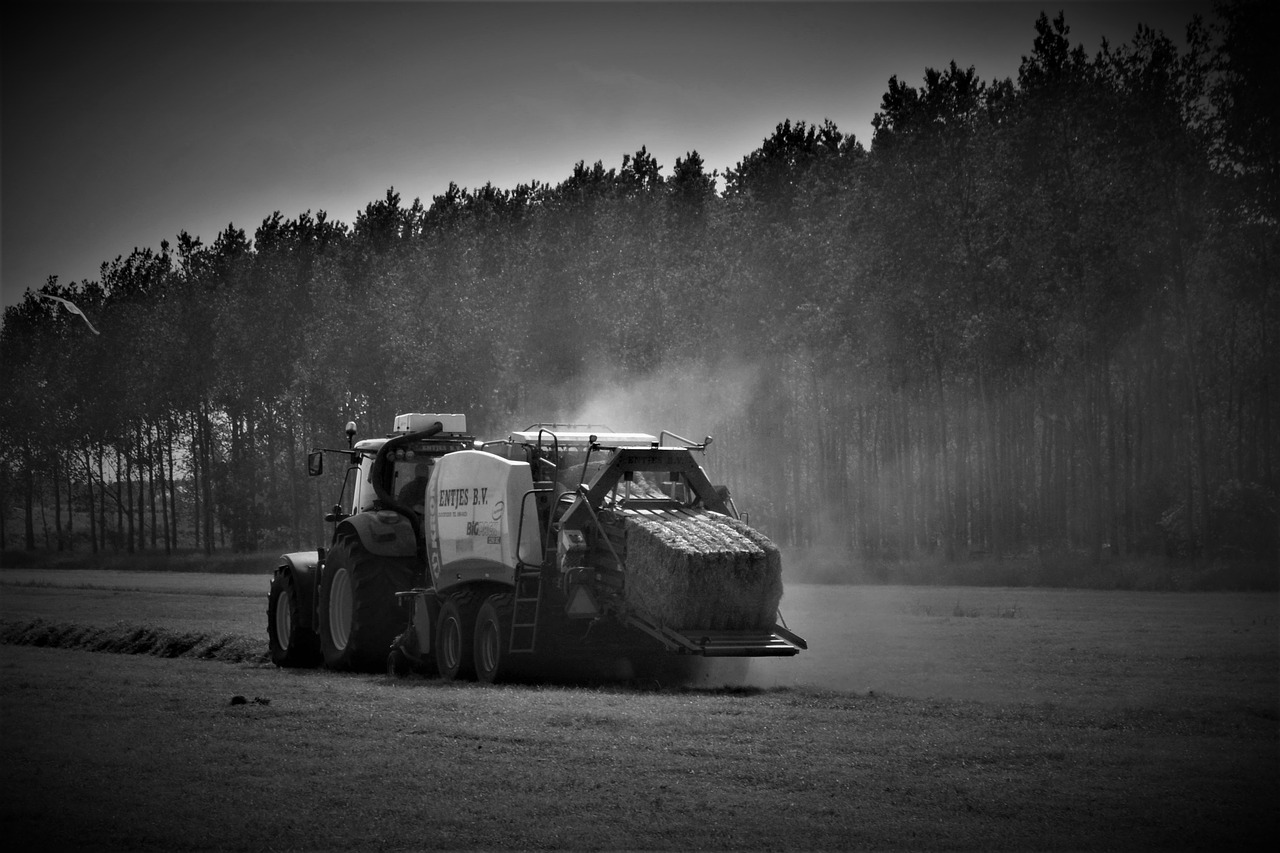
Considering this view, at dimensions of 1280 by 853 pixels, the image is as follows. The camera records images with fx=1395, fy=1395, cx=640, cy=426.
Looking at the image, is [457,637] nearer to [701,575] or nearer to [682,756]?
[701,575]

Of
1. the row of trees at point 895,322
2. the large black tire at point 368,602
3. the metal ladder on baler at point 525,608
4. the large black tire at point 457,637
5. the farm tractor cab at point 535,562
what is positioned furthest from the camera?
the row of trees at point 895,322

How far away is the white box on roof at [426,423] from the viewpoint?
21.6 meters

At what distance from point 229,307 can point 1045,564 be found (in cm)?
4966

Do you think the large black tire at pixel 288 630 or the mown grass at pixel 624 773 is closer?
the mown grass at pixel 624 773

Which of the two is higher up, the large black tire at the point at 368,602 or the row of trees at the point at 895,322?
the row of trees at the point at 895,322

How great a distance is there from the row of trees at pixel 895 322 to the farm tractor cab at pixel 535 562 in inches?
Result: 1041

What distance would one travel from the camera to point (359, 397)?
6625 centimetres

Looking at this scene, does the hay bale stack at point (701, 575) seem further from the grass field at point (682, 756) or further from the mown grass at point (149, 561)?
the mown grass at point (149, 561)

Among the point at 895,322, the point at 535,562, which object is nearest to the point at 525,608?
the point at 535,562

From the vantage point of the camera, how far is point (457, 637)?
1875 cm

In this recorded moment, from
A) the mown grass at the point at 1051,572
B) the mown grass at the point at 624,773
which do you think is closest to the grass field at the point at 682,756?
the mown grass at the point at 624,773

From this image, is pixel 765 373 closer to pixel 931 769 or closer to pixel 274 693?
pixel 274 693

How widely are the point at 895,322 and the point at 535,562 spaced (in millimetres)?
33614

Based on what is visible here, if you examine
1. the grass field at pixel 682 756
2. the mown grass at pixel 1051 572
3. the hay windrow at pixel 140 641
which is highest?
the grass field at pixel 682 756
